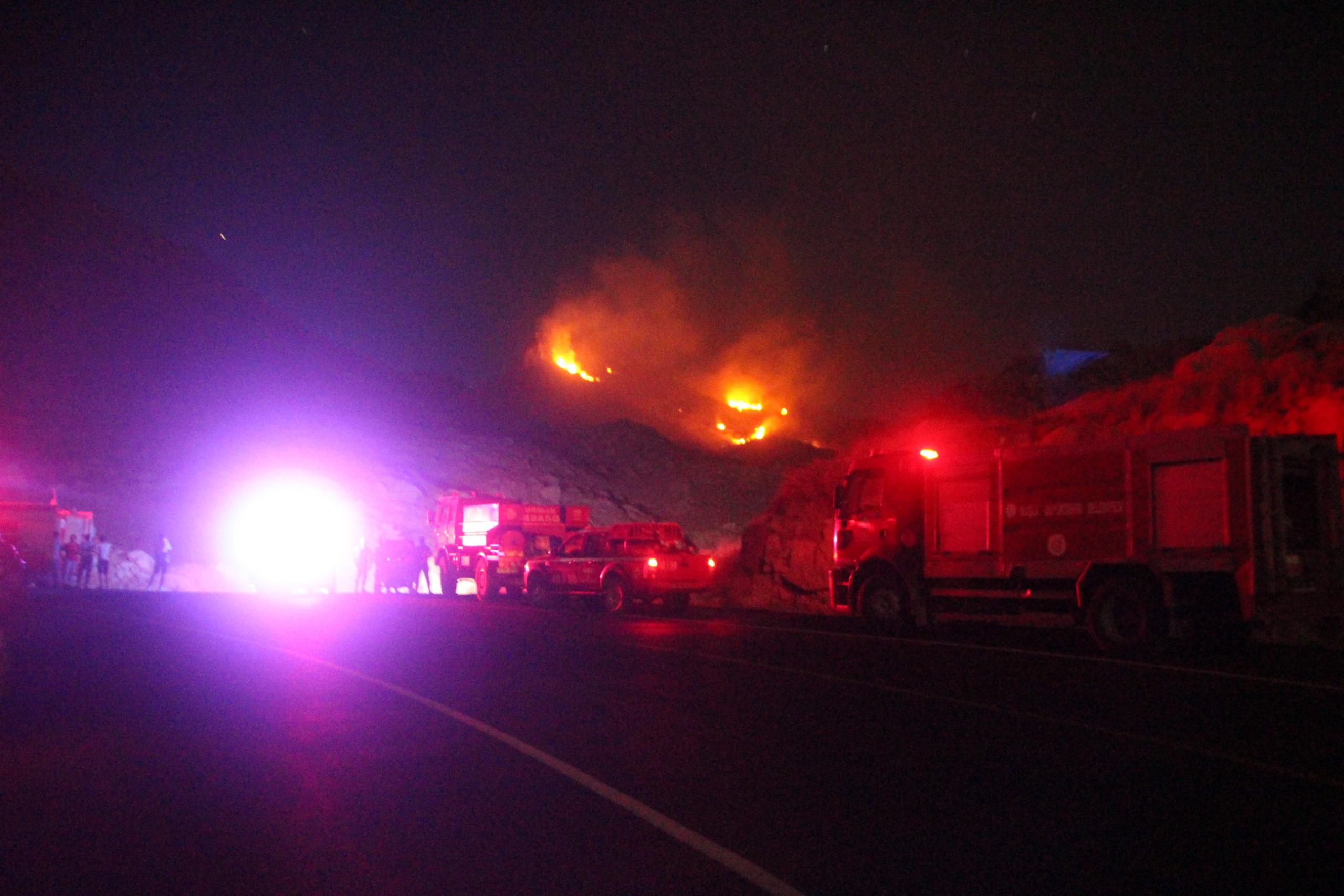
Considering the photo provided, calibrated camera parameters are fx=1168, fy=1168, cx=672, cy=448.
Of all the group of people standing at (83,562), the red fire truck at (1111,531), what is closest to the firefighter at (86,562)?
the group of people standing at (83,562)

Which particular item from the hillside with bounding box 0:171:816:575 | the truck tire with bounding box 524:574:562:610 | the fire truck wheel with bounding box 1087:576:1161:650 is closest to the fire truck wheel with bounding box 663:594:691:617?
the truck tire with bounding box 524:574:562:610

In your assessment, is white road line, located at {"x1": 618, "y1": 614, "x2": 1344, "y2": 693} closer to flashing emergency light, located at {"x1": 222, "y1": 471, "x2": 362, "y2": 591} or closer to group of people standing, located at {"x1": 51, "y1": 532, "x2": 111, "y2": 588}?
flashing emergency light, located at {"x1": 222, "y1": 471, "x2": 362, "y2": 591}

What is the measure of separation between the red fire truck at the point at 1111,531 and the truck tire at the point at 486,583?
1431 centimetres

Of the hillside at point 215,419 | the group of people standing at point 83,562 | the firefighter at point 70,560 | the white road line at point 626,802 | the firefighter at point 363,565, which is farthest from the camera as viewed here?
the hillside at point 215,419

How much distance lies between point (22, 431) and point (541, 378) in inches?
2374

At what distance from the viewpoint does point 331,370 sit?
122562mm

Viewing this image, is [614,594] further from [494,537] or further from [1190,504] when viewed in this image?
[1190,504]

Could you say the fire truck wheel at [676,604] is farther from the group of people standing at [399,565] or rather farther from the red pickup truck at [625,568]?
the group of people standing at [399,565]

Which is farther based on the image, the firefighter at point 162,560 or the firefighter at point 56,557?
the firefighter at point 56,557

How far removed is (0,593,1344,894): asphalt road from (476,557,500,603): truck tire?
17.3 meters

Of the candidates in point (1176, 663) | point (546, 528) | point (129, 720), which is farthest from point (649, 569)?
point (129, 720)

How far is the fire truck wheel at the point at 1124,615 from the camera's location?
16.7 metres

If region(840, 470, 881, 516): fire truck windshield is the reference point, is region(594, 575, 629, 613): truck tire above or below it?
below

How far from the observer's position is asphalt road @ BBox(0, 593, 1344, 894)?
570 cm
